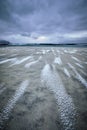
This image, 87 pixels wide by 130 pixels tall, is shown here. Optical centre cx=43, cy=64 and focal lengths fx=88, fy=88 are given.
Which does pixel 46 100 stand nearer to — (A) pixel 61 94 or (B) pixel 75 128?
(A) pixel 61 94

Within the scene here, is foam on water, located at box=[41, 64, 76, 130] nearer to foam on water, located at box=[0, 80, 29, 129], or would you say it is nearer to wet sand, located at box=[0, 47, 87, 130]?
wet sand, located at box=[0, 47, 87, 130]

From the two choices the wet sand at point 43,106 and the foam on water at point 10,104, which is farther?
the foam on water at point 10,104

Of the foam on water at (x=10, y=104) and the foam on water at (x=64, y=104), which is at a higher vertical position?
the foam on water at (x=10, y=104)

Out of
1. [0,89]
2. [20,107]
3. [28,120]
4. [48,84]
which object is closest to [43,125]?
[28,120]

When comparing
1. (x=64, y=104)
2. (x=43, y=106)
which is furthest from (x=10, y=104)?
(x=64, y=104)

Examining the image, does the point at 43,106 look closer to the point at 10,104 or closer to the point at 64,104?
the point at 64,104

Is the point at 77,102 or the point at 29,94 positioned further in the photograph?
the point at 29,94

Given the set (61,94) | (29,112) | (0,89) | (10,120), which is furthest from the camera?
(0,89)

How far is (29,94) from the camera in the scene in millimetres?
3137

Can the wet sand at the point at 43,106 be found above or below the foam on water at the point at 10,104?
below


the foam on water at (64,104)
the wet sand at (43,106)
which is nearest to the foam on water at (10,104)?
the wet sand at (43,106)

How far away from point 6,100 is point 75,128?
2.08m

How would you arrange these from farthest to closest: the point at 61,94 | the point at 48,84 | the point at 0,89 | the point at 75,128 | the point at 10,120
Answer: the point at 48,84 → the point at 0,89 → the point at 61,94 → the point at 10,120 → the point at 75,128

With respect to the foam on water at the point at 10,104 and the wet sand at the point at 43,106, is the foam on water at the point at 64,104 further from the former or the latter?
the foam on water at the point at 10,104
